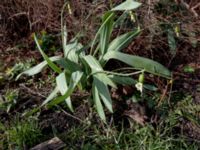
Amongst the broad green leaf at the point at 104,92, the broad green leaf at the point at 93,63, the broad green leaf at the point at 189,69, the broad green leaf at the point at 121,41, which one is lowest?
the broad green leaf at the point at 189,69

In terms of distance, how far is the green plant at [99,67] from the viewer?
2277 mm

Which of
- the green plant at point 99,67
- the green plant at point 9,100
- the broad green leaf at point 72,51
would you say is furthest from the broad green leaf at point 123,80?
the green plant at point 9,100

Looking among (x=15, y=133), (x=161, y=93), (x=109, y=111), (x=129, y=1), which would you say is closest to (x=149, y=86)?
(x=161, y=93)

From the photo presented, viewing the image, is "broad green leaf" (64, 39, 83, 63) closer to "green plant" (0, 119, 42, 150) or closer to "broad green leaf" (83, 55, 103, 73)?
"broad green leaf" (83, 55, 103, 73)

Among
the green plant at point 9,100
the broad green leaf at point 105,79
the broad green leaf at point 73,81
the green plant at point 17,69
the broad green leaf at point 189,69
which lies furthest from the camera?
the green plant at point 17,69

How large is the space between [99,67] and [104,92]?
0.15 metres

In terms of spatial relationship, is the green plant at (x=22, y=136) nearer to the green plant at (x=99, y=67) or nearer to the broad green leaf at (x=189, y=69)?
the green plant at (x=99, y=67)

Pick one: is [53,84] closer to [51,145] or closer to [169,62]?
[51,145]

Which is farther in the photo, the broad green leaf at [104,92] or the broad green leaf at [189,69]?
the broad green leaf at [189,69]

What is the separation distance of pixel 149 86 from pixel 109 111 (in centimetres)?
30

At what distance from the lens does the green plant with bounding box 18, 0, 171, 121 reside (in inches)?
89.7

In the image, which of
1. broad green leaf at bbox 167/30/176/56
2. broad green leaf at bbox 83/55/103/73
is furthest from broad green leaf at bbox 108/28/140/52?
broad green leaf at bbox 167/30/176/56

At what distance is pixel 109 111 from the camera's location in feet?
8.05

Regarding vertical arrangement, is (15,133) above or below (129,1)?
below
